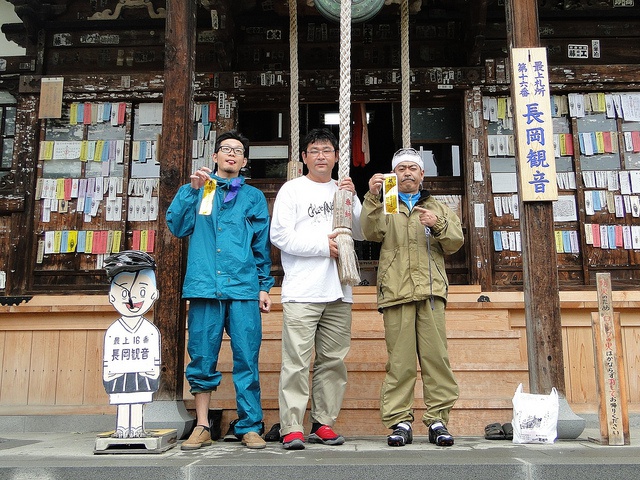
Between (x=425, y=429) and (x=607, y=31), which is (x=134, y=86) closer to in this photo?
(x=425, y=429)

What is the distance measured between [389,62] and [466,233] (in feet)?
7.45

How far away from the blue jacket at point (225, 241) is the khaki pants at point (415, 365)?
37.6 inches

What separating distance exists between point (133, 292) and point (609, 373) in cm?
298

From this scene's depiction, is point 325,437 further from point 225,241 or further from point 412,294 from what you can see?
point 225,241

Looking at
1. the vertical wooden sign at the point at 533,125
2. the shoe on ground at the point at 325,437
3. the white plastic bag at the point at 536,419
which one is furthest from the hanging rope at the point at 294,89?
the white plastic bag at the point at 536,419

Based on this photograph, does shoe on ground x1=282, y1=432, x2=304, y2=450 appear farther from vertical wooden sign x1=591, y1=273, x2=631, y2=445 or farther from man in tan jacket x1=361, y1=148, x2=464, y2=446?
vertical wooden sign x1=591, y1=273, x2=631, y2=445

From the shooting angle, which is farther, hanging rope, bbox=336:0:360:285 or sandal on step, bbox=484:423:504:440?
sandal on step, bbox=484:423:504:440

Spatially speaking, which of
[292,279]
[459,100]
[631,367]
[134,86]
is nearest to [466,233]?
[459,100]

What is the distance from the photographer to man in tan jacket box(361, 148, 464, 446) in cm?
379

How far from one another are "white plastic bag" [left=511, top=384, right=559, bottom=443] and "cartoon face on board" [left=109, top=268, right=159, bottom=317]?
7.80ft

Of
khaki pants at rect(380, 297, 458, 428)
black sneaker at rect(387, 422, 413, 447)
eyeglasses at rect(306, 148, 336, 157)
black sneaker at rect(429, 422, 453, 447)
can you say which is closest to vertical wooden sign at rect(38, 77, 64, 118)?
eyeglasses at rect(306, 148, 336, 157)

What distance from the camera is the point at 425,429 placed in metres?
4.38

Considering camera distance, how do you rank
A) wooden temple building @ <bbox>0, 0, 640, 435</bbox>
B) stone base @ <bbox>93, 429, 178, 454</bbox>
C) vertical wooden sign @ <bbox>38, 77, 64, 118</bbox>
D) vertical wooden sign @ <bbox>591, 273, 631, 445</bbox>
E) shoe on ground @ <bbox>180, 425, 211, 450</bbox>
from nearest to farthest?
stone base @ <bbox>93, 429, 178, 454</bbox> → shoe on ground @ <bbox>180, 425, 211, 450</bbox> → vertical wooden sign @ <bbox>591, 273, 631, 445</bbox> → wooden temple building @ <bbox>0, 0, 640, 435</bbox> → vertical wooden sign @ <bbox>38, 77, 64, 118</bbox>

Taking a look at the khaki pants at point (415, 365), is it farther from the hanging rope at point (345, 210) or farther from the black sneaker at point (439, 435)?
the hanging rope at point (345, 210)
